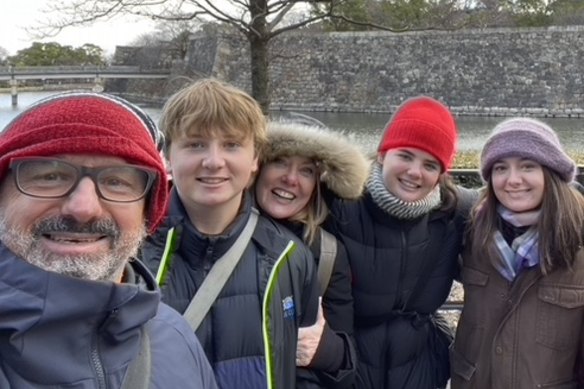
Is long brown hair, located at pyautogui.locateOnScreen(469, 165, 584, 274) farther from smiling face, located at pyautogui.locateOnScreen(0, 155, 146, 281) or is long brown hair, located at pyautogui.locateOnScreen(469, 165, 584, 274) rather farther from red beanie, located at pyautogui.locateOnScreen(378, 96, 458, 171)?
smiling face, located at pyautogui.locateOnScreen(0, 155, 146, 281)

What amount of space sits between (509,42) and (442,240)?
27.8 metres

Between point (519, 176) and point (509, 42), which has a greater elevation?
point (509, 42)

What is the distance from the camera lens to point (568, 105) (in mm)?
26156

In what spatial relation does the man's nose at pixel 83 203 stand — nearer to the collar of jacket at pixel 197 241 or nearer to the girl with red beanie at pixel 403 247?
the collar of jacket at pixel 197 241

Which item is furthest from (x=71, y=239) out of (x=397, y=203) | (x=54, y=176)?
(x=397, y=203)

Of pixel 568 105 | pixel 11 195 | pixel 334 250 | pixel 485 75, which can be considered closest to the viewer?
pixel 11 195

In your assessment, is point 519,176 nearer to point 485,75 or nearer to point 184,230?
point 184,230

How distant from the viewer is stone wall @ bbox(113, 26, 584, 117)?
2698 cm

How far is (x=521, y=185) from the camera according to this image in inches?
89.5

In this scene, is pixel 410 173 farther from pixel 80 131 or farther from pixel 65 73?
pixel 65 73

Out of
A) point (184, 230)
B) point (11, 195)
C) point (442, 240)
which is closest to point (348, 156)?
point (442, 240)

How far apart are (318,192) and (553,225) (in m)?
0.80

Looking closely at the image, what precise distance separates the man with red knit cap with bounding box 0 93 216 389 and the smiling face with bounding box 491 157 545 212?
1.36 m

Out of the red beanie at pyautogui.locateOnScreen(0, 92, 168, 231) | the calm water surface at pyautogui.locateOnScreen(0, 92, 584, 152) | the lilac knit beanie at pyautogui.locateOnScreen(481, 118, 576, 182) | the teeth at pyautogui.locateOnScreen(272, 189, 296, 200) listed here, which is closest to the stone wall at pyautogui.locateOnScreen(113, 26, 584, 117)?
the calm water surface at pyautogui.locateOnScreen(0, 92, 584, 152)
